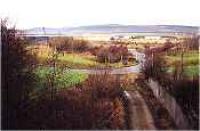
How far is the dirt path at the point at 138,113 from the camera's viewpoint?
285cm

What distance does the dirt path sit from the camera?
285 cm

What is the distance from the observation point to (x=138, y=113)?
2.89 metres

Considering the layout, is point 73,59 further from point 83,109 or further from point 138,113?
point 138,113

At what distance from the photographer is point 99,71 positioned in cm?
299

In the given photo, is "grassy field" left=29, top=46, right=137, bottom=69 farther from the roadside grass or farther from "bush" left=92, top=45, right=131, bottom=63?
the roadside grass

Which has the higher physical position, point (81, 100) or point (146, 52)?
point (146, 52)

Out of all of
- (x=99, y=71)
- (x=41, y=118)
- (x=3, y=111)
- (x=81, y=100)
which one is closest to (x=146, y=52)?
(x=99, y=71)

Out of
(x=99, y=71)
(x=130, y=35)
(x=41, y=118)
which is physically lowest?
(x=41, y=118)

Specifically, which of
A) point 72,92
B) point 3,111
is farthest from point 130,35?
point 3,111

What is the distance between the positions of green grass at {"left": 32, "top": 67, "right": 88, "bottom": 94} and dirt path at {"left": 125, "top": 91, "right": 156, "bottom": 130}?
36cm

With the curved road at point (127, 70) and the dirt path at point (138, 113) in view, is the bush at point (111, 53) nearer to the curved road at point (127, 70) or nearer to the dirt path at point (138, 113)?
the curved road at point (127, 70)

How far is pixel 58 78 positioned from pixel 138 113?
24.0 inches

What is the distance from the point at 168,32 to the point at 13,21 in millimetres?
1084

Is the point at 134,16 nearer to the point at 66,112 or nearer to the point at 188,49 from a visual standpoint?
the point at 188,49
